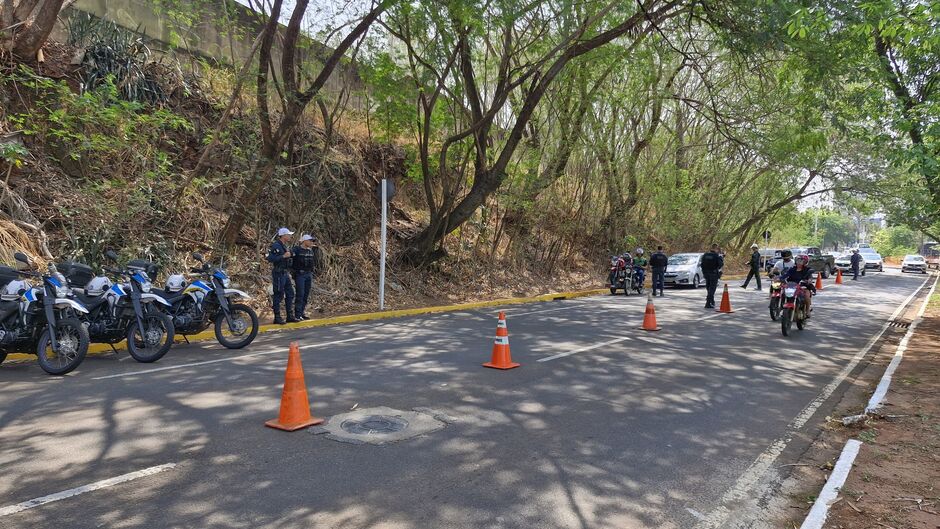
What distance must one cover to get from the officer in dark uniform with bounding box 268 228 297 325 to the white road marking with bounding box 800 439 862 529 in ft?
31.2

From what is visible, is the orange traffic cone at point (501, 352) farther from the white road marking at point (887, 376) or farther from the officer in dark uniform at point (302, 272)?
Answer: the officer in dark uniform at point (302, 272)

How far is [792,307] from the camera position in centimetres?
1150

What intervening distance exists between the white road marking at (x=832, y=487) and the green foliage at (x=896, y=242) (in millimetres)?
105111

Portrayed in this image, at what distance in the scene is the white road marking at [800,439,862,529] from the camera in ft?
12.4

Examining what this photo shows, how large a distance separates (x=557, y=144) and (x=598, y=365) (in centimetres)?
1538

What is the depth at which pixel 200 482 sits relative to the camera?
4.04m

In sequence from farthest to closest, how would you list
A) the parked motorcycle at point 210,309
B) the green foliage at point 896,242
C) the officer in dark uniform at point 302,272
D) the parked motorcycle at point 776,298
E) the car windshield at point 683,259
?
the green foliage at point 896,242
the car windshield at point 683,259
the parked motorcycle at point 776,298
the officer in dark uniform at point 302,272
the parked motorcycle at point 210,309

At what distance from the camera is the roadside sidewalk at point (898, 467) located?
155 inches

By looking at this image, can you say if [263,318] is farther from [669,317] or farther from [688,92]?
[688,92]

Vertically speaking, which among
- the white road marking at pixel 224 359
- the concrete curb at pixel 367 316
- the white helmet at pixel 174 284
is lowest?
the white road marking at pixel 224 359

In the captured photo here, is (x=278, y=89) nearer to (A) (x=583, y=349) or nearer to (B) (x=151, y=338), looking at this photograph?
(B) (x=151, y=338)

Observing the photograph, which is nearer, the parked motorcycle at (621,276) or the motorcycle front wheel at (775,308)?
the motorcycle front wheel at (775,308)

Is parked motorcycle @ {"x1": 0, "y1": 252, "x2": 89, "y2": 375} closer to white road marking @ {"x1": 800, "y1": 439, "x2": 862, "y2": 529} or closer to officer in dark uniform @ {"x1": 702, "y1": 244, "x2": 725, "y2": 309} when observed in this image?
white road marking @ {"x1": 800, "y1": 439, "x2": 862, "y2": 529}

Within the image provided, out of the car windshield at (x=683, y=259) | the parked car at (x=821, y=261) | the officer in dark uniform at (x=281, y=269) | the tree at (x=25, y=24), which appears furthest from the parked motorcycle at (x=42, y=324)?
the parked car at (x=821, y=261)
